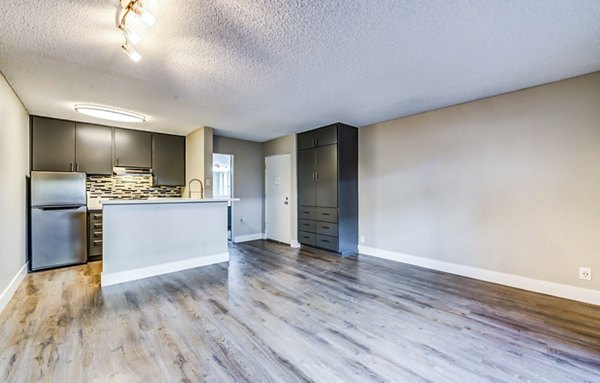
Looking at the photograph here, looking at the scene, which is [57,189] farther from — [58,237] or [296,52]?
[296,52]

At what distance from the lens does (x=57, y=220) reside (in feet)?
13.1

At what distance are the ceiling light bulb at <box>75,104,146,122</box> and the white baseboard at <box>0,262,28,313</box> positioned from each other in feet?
7.48

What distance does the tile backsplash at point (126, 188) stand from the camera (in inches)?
192

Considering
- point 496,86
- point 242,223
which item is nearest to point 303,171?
point 242,223

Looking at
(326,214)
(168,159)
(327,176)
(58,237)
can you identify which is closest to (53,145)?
(58,237)

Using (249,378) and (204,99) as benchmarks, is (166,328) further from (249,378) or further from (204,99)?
(204,99)

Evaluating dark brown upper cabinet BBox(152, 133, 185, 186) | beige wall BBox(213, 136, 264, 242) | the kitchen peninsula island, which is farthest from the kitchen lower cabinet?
beige wall BBox(213, 136, 264, 242)

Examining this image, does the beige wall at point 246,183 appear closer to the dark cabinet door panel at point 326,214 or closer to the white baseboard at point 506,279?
the dark cabinet door panel at point 326,214

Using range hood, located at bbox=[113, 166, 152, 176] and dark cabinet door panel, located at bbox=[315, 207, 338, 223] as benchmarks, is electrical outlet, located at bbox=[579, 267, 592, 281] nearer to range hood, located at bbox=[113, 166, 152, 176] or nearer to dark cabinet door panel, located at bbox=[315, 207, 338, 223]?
dark cabinet door panel, located at bbox=[315, 207, 338, 223]

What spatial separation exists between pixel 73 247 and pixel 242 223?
2913mm

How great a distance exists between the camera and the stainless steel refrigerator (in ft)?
12.5

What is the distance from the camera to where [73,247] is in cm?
411

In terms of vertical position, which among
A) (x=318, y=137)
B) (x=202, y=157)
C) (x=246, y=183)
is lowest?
(x=246, y=183)

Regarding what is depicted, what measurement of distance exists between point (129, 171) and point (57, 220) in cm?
139
